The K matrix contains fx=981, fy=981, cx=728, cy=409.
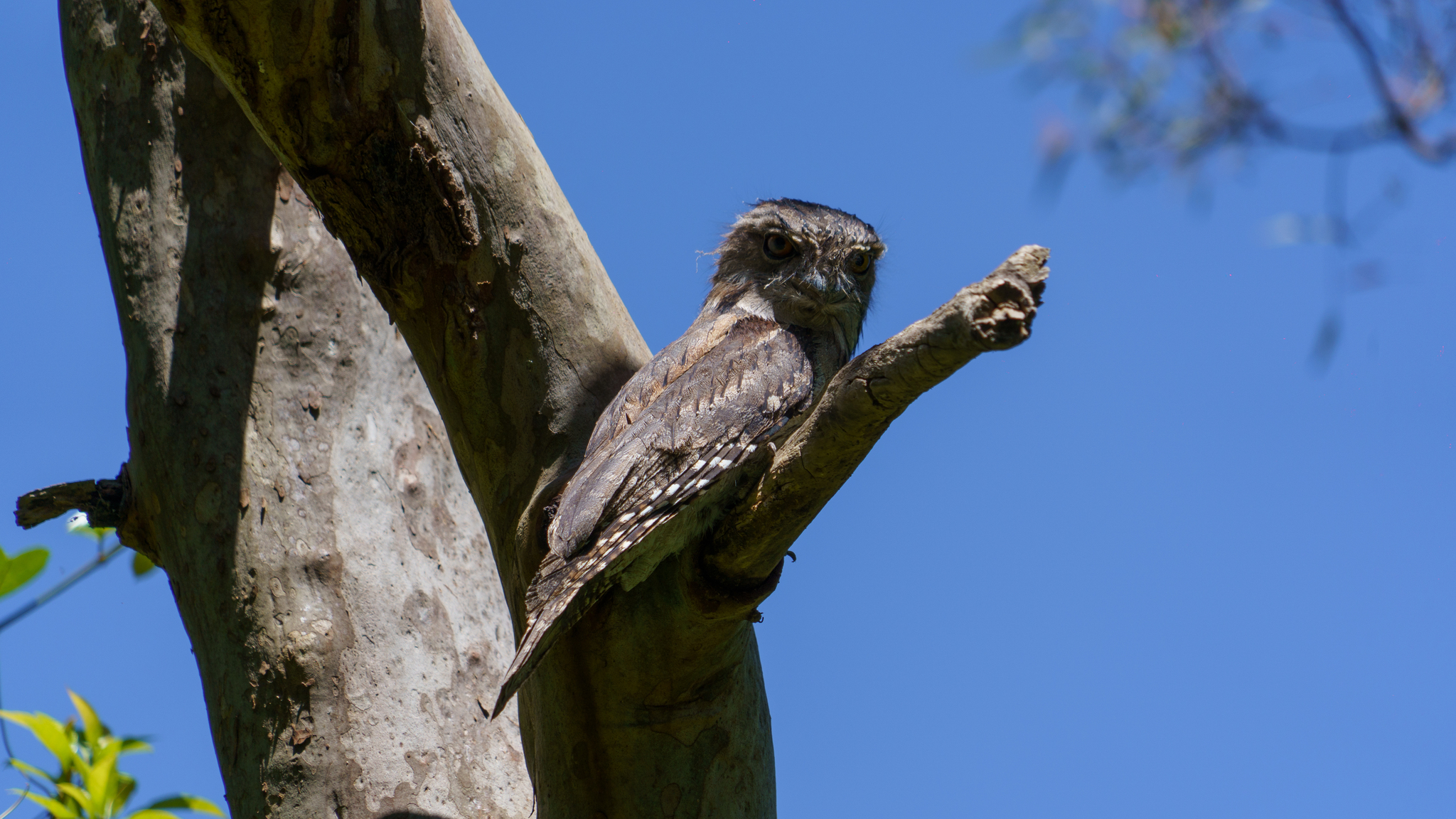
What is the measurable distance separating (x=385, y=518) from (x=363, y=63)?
4.09 feet

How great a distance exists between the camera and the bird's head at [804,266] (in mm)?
3330

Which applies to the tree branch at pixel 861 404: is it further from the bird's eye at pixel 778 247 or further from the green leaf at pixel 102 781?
the green leaf at pixel 102 781

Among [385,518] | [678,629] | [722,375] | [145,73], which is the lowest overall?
[678,629]

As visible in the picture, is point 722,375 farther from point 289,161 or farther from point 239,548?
point 239,548

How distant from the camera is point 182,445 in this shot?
9.07 ft

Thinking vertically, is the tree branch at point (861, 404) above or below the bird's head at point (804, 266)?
below

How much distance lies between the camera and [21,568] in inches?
125

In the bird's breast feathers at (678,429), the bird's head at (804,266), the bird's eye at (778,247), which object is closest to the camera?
the bird's breast feathers at (678,429)

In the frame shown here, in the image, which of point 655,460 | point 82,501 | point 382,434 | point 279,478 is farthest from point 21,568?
point 655,460

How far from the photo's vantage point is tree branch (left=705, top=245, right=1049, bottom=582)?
1.56m

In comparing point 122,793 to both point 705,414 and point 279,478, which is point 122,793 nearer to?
point 279,478

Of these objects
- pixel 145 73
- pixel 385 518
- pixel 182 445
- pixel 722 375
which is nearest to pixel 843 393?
pixel 722 375

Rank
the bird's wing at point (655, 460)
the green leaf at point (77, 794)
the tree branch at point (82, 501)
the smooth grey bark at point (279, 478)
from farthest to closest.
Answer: the green leaf at point (77, 794)
the tree branch at point (82, 501)
the smooth grey bark at point (279, 478)
the bird's wing at point (655, 460)

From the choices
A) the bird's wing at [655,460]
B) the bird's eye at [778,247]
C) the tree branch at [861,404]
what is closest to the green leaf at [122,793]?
the bird's wing at [655,460]
